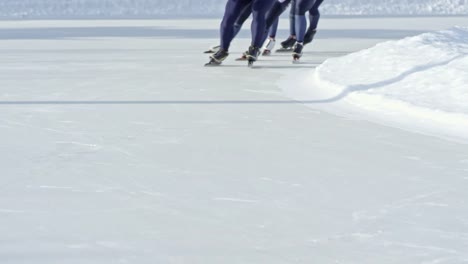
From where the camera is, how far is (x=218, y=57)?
1014 cm

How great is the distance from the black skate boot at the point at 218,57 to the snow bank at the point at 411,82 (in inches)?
43.5

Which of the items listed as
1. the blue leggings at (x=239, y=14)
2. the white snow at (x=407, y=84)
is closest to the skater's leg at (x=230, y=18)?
the blue leggings at (x=239, y=14)

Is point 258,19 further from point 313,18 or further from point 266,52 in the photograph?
point 313,18

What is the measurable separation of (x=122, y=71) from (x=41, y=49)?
3.74m

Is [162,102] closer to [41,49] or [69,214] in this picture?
[69,214]

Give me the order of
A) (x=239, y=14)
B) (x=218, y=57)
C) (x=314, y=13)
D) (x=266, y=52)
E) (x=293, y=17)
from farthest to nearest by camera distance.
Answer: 1. (x=314, y=13)
2. (x=266, y=52)
3. (x=293, y=17)
4. (x=218, y=57)
5. (x=239, y=14)

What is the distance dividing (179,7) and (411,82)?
30.3 m

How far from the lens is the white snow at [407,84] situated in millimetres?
5984

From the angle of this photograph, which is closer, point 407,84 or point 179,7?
point 407,84

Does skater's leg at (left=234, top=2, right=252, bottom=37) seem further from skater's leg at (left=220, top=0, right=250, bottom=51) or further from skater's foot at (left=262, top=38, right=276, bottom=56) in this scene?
skater's foot at (left=262, top=38, right=276, bottom=56)

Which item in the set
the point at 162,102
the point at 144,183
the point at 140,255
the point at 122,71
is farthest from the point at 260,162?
the point at 122,71

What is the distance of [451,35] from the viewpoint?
10117mm

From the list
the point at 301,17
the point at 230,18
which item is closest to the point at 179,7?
the point at 301,17

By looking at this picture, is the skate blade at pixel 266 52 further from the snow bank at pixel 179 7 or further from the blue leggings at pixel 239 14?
the snow bank at pixel 179 7
